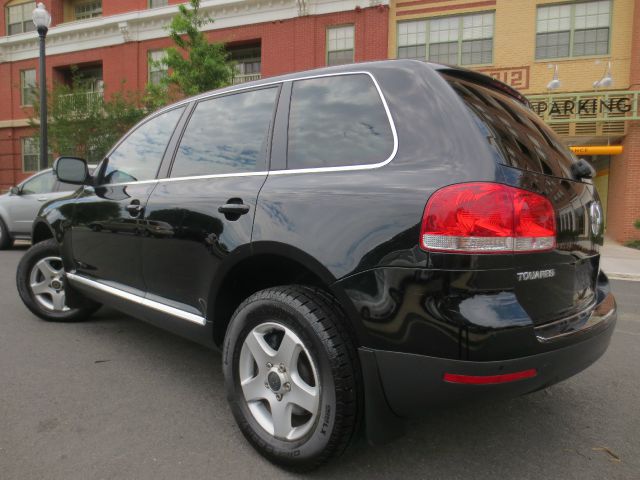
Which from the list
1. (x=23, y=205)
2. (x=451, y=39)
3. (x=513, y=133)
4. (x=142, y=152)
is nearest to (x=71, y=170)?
(x=142, y=152)

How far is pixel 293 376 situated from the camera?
216 cm

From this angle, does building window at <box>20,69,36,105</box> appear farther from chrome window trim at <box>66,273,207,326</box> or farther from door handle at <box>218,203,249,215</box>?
door handle at <box>218,203,249,215</box>

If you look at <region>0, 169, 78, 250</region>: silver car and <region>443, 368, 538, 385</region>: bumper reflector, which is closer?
<region>443, 368, 538, 385</region>: bumper reflector

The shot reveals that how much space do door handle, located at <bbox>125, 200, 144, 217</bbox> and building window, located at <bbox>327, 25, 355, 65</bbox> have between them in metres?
14.3

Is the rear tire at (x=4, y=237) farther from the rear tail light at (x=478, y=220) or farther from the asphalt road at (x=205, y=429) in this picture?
the rear tail light at (x=478, y=220)

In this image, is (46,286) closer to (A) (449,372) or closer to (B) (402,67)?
(B) (402,67)

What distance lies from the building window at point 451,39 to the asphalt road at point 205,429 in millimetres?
13561

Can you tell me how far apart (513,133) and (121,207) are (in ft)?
8.16

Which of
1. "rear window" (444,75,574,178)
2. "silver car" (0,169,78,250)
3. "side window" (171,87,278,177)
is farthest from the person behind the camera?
"silver car" (0,169,78,250)

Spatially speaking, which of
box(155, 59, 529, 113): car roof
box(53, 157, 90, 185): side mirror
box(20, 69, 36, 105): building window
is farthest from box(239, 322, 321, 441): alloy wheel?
box(20, 69, 36, 105): building window

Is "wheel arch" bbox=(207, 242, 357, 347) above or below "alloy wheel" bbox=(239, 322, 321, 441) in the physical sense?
above

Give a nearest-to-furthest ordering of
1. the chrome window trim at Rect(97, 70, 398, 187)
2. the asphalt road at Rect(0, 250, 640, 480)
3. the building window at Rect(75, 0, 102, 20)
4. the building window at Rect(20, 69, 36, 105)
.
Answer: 1. the chrome window trim at Rect(97, 70, 398, 187)
2. the asphalt road at Rect(0, 250, 640, 480)
3. the building window at Rect(75, 0, 102, 20)
4. the building window at Rect(20, 69, 36, 105)

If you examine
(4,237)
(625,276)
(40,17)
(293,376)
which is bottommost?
(625,276)

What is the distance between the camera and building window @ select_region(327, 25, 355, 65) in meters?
16.3
